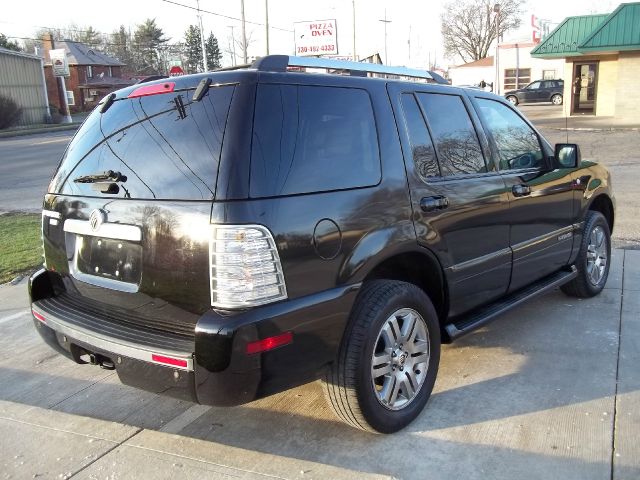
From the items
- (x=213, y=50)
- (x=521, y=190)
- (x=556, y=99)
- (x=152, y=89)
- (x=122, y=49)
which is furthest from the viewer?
(x=213, y=50)

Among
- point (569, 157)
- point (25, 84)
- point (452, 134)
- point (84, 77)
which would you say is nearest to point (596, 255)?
point (569, 157)

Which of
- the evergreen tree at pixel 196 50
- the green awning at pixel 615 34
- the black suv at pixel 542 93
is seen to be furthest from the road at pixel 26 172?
the evergreen tree at pixel 196 50

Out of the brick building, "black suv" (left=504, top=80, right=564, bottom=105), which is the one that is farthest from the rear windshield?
the brick building

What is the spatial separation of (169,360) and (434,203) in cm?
172

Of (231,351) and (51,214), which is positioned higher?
(51,214)

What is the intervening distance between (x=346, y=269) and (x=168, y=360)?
36.4 inches

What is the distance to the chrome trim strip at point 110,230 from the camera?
2820 millimetres

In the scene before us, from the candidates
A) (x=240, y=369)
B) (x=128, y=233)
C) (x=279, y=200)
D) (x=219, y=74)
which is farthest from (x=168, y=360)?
(x=219, y=74)

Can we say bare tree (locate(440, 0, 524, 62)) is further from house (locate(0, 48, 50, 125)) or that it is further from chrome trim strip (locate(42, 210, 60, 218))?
chrome trim strip (locate(42, 210, 60, 218))

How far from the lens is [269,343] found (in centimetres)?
260

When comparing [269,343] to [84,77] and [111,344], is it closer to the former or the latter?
[111,344]

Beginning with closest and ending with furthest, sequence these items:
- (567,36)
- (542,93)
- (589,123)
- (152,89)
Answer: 1. (152,89)
2. (589,123)
3. (567,36)
4. (542,93)

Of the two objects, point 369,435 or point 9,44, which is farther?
point 9,44

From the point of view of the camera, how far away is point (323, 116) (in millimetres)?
3002
